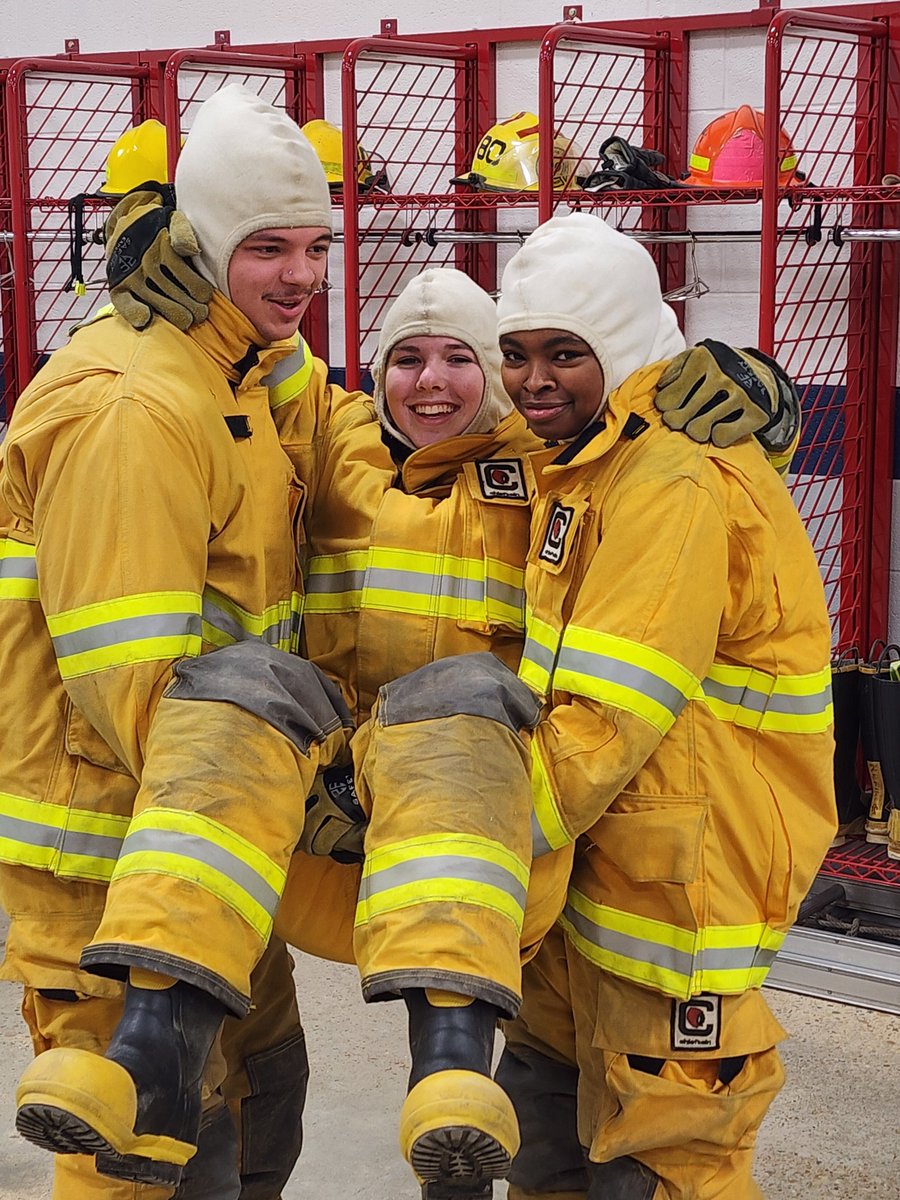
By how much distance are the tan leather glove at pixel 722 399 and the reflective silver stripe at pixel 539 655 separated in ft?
1.22

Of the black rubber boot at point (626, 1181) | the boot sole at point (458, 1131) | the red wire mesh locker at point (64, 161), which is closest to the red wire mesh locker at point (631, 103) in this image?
the red wire mesh locker at point (64, 161)

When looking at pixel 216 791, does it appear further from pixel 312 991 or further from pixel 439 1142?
pixel 312 991

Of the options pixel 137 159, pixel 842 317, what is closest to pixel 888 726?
pixel 842 317

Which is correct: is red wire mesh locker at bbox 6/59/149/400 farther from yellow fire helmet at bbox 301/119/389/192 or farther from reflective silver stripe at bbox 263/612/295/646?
reflective silver stripe at bbox 263/612/295/646

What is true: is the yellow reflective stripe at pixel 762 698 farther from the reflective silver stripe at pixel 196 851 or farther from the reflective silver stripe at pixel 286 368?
the reflective silver stripe at pixel 286 368

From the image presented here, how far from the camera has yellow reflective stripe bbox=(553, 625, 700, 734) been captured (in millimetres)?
2236

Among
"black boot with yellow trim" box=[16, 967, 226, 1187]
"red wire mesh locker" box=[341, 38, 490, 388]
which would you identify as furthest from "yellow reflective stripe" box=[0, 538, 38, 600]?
"red wire mesh locker" box=[341, 38, 490, 388]

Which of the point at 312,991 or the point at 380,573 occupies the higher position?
the point at 380,573

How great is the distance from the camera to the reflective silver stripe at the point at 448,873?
2016 millimetres

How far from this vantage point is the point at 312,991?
167 inches

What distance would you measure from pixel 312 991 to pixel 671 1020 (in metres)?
2.02

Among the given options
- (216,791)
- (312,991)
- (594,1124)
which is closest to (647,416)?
(216,791)

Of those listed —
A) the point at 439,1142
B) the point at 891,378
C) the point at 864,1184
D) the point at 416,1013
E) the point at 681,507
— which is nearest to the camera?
the point at 439,1142

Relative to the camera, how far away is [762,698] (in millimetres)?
2402
